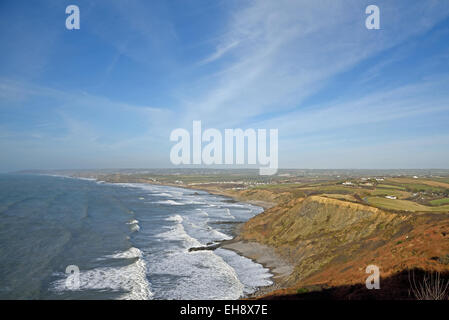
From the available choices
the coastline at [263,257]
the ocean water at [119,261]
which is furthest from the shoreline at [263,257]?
the ocean water at [119,261]

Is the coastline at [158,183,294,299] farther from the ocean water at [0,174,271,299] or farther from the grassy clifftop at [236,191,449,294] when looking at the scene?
the grassy clifftop at [236,191,449,294]

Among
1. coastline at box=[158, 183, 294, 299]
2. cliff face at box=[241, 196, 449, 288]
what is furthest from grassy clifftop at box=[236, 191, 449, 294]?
coastline at box=[158, 183, 294, 299]

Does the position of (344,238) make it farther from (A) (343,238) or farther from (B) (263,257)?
(B) (263,257)

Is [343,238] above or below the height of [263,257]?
above

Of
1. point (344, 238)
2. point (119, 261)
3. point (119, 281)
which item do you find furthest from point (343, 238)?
point (119, 261)

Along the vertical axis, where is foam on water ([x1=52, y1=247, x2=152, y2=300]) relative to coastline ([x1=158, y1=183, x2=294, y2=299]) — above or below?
above

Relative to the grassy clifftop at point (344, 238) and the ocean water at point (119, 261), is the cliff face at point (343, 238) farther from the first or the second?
the ocean water at point (119, 261)

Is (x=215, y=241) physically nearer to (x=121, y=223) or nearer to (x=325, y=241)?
(x=325, y=241)
